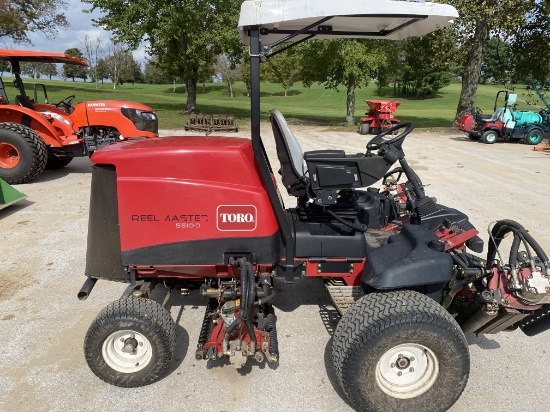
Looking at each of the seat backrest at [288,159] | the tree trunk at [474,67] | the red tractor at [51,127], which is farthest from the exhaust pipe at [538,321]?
the tree trunk at [474,67]

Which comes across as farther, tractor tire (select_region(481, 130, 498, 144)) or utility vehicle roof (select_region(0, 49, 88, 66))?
tractor tire (select_region(481, 130, 498, 144))

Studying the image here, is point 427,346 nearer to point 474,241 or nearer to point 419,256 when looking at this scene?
point 419,256

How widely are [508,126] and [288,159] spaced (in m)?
13.0

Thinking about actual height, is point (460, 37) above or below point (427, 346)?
above

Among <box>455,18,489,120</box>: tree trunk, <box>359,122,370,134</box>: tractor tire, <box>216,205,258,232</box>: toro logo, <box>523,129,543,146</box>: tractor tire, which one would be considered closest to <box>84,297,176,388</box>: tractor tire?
<box>216,205,258,232</box>: toro logo

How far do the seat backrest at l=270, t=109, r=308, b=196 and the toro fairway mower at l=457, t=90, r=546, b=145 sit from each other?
12.6 m

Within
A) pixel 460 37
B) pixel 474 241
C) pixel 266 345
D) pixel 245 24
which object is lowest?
pixel 266 345

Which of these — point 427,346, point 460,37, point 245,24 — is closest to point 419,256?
point 427,346

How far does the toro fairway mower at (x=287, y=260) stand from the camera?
222 cm

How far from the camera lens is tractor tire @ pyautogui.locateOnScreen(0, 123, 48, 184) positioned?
674cm

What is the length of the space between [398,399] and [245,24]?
2.10 m

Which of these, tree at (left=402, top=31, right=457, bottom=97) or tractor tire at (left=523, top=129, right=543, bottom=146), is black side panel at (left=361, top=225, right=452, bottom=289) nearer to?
tree at (left=402, top=31, right=457, bottom=97)

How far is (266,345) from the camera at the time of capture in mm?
2463

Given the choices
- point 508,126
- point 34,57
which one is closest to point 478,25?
point 508,126
